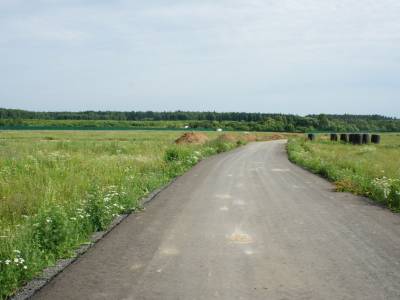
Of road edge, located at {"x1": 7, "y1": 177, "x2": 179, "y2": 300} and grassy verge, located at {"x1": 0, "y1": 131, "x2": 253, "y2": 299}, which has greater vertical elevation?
grassy verge, located at {"x1": 0, "y1": 131, "x2": 253, "y2": 299}

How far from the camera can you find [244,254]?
7.26m

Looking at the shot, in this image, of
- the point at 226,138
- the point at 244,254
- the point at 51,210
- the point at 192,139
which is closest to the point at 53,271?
the point at 51,210

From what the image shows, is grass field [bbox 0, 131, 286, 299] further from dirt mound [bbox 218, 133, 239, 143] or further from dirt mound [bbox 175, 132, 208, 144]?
dirt mound [bbox 175, 132, 208, 144]

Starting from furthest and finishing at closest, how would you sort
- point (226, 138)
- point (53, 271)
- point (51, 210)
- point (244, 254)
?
1. point (226, 138)
2. point (51, 210)
3. point (244, 254)
4. point (53, 271)

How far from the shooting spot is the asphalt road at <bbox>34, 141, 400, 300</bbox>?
5.66 m

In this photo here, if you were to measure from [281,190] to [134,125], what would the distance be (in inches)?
6504

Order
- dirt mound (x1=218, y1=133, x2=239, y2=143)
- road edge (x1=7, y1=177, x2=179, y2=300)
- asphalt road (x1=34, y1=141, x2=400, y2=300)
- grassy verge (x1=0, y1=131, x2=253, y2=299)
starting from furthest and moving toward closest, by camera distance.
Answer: dirt mound (x1=218, y1=133, x2=239, y2=143) → grassy verge (x1=0, y1=131, x2=253, y2=299) → asphalt road (x1=34, y1=141, x2=400, y2=300) → road edge (x1=7, y1=177, x2=179, y2=300)

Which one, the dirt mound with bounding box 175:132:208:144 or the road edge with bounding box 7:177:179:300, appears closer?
the road edge with bounding box 7:177:179:300

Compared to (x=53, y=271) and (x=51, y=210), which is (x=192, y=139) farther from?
(x=53, y=271)

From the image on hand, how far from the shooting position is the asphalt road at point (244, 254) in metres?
5.66

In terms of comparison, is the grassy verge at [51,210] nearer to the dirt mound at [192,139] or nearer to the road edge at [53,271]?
the road edge at [53,271]

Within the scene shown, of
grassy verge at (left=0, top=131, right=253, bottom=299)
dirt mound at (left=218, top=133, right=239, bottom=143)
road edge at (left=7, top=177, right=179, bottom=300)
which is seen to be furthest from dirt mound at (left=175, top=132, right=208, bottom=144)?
road edge at (left=7, top=177, right=179, bottom=300)

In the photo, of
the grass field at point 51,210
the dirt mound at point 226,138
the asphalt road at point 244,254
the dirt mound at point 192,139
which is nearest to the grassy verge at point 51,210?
the grass field at point 51,210

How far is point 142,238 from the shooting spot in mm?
8266
